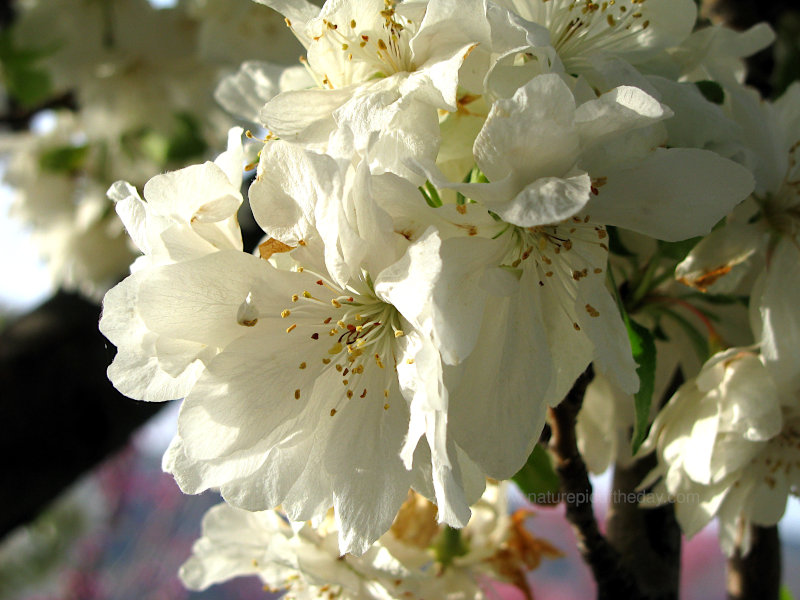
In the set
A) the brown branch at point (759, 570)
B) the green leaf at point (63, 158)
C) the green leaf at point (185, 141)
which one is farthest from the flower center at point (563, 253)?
the green leaf at point (63, 158)

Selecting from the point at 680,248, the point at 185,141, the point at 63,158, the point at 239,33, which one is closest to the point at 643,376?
the point at 680,248

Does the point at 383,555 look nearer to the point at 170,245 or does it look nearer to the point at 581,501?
the point at 581,501

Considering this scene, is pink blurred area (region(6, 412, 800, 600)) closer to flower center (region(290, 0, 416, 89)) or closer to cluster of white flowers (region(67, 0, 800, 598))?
cluster of white flowers (region(67, 0, 800, 598))

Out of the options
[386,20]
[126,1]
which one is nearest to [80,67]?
[126,1]

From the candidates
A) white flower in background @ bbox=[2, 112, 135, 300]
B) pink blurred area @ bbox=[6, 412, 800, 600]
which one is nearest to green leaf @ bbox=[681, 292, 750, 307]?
white flower in background @ bbox=[2, 112, 135, 300]

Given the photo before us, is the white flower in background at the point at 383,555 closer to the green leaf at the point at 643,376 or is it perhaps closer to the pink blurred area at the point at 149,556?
the green leaf at the point at 643,376

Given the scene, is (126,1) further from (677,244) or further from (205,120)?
(677,244)
